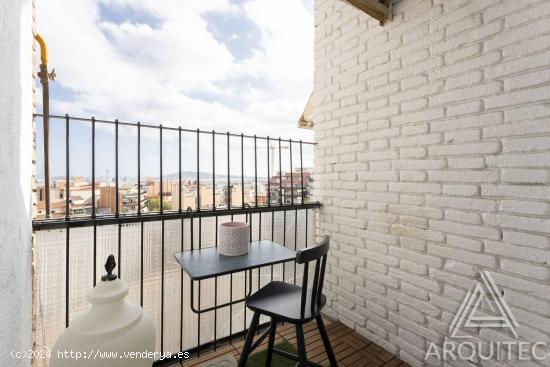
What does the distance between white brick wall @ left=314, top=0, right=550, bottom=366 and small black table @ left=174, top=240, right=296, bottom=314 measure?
823mm

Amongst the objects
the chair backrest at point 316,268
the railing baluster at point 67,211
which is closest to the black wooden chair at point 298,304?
the chair backrest at point 316,268

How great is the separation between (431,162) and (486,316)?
0.92 m

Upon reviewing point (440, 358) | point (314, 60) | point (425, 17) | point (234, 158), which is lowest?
point (440, 358)

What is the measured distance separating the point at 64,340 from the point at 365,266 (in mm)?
1898

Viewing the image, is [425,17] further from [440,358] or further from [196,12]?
[196,12]

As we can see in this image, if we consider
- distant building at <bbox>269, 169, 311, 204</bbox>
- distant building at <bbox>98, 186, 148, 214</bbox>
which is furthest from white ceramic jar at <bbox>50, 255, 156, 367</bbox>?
distant building at <bbox>269, 169, 311, 204</bbox>

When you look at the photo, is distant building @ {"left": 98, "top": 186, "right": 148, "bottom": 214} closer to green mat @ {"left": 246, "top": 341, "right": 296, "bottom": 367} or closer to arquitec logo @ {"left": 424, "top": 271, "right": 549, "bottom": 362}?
green mat @ {"left": 246, "top": 341, "right": 296, "bottom": 367}

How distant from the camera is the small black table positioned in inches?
52.4

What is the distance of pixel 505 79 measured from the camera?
1.29m

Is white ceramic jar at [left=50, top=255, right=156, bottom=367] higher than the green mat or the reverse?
higher

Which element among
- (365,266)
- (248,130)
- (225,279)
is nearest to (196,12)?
(248,130)

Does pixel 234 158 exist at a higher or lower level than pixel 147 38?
lower

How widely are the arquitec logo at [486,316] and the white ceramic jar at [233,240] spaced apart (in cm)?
137

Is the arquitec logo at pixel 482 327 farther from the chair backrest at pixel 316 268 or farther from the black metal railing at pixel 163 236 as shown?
the black metal railing at pixel 163 236
